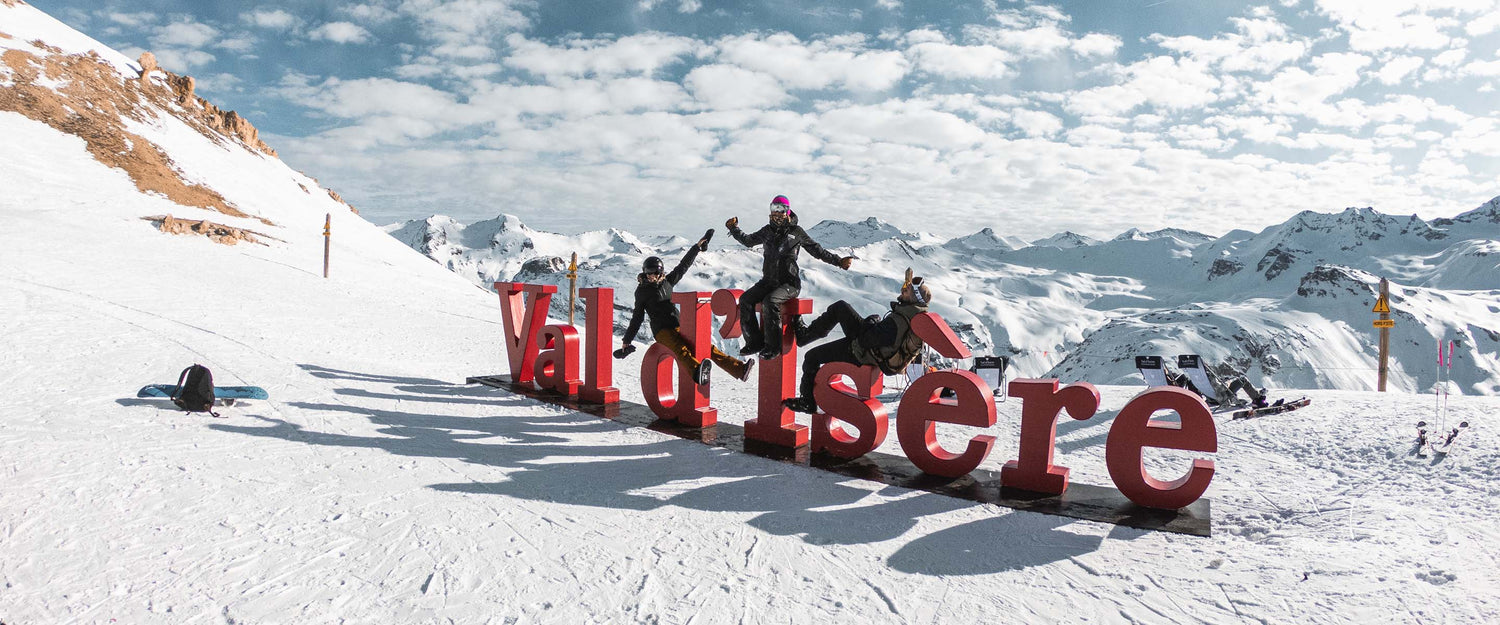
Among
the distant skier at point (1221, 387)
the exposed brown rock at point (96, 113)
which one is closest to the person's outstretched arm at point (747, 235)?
the distant skier at point (1221, 387)

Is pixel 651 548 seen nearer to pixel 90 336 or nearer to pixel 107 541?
pixel 107 541

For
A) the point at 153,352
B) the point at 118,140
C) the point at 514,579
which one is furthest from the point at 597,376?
the point at 118,140

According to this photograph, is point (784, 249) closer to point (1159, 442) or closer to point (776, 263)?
point (776, 263)

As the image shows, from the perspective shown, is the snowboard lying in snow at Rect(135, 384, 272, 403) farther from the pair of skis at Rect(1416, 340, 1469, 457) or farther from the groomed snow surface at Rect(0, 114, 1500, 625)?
the pair of skis at Rect(1416, 340, 1469, 457)

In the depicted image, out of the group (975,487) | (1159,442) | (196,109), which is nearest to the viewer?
(1159,442)

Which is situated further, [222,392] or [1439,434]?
[222,392]

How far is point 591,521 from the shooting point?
18.8 ft

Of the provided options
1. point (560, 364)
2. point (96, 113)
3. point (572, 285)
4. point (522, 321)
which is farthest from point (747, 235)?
point (96, 113)

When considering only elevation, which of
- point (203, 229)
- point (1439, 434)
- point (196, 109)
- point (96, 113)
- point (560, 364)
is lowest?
point (1439, 434)

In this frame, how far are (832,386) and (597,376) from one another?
14.7 feet

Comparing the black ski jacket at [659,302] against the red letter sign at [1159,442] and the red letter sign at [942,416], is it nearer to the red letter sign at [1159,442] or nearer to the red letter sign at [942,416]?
the red letter sign at [942,416]

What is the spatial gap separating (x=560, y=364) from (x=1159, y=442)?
8.73 m

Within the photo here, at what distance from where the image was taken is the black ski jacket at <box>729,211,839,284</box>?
26.7 feet

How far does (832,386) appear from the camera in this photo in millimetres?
8000
